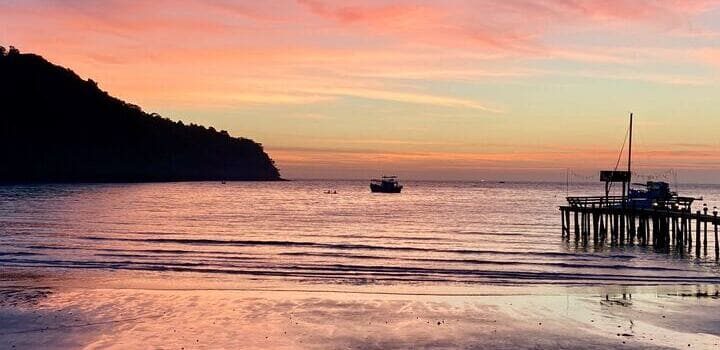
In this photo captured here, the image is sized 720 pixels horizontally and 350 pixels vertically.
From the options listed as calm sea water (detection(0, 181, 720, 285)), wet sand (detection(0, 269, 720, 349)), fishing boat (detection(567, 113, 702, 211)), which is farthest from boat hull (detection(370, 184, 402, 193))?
wet sand (detection(0, 269, 720, 349))

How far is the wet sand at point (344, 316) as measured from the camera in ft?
56.5

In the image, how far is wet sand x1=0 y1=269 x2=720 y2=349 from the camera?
1722 cm

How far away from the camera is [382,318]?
2009 centimetres

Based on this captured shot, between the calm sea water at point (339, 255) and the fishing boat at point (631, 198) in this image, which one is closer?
the calm sea water at point (339, 255)

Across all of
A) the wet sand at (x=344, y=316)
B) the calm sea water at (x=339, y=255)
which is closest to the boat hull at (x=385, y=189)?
the calm sea water at (x=339, y=255)

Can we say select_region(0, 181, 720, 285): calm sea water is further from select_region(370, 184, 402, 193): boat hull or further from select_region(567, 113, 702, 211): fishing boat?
select_region(370, 184, 402, 193): boat hull

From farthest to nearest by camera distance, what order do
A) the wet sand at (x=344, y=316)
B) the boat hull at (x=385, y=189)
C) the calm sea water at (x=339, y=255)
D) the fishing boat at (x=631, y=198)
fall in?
the boat hull at (x=385, y=189)
the fishing boat at (x=631, y=198)
the calm sea water at (x=339, y=255)
the wet sand at (x=344, y=316)

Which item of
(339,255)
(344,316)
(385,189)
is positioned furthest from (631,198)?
(385,189)

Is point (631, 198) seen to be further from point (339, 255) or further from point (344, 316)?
point (344, 316)

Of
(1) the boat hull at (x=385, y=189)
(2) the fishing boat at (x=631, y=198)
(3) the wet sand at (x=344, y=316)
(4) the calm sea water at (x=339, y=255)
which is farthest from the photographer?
(1) the boat hull at (x=385, y=189)

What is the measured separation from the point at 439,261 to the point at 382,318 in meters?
17.4

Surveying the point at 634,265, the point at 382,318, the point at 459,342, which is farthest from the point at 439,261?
the point at 459,342

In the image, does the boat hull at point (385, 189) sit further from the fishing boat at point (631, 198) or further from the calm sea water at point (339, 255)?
the calm sea water at point (339, 255)

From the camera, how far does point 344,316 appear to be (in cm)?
2041
